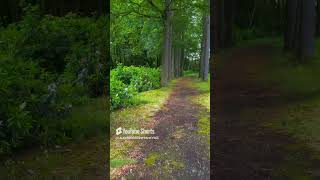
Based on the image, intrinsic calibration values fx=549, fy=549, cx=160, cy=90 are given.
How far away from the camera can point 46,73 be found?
638 cm

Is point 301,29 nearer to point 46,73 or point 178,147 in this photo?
point 178,147

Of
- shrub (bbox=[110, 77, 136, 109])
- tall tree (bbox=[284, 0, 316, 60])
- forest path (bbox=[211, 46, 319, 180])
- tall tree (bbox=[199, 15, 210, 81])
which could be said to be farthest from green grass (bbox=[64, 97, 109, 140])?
tall tree (bbox=[284, 0, 316, 60])

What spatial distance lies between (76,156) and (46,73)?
1.02m

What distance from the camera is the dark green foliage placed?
6.18m

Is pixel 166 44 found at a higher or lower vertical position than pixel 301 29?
lower

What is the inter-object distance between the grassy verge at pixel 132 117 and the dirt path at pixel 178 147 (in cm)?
10

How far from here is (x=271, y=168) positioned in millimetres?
6152

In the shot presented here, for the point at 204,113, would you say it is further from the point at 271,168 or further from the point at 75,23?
the point at 75,23

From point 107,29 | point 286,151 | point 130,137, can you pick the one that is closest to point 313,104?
point 286,151

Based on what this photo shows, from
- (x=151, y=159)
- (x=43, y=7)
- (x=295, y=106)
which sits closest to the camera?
(x=151, y=159)

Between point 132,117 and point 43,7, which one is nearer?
point 132,117

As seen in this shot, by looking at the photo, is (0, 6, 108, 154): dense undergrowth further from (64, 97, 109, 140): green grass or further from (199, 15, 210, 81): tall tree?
(199, 15, 210, 81): tall tree

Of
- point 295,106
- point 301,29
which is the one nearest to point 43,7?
point 301,29

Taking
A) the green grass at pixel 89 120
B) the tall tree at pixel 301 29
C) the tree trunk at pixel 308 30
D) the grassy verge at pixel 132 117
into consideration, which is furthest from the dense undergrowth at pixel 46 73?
the tree trunk at pixel 308 30
